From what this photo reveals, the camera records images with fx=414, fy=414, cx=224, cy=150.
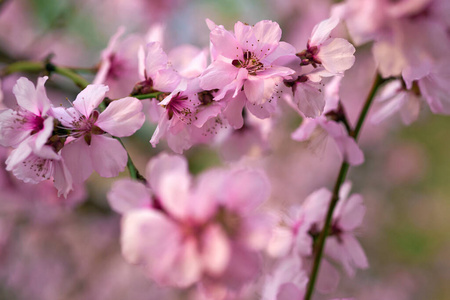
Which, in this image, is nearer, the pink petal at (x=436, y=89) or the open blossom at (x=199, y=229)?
the open blossom at (x=199, y=229)

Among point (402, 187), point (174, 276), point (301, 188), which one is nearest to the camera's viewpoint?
point (174, 276)

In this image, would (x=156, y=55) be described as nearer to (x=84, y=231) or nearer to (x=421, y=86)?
(x=421, y=86)

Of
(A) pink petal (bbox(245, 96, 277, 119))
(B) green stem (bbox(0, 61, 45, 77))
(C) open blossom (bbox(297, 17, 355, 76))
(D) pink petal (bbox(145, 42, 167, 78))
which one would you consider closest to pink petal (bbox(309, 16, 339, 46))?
(C) open blossom (bbox(297, 17, 355, 76))

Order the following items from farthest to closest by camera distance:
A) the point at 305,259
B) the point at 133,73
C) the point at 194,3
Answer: the point at 194,3, the point at 133,73, the point at 305,259

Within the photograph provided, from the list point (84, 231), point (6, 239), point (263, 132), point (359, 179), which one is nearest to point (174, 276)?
point (263, 132)

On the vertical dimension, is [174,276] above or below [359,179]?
above

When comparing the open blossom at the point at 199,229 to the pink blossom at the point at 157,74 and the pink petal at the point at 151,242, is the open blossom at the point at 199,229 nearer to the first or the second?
the pink petal at the point at 151,242

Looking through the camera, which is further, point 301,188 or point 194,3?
point 301,188

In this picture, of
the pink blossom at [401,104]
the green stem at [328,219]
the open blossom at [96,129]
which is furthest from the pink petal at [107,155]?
the pink blossom at [401,104]

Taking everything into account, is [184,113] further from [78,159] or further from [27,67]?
[27,67]
